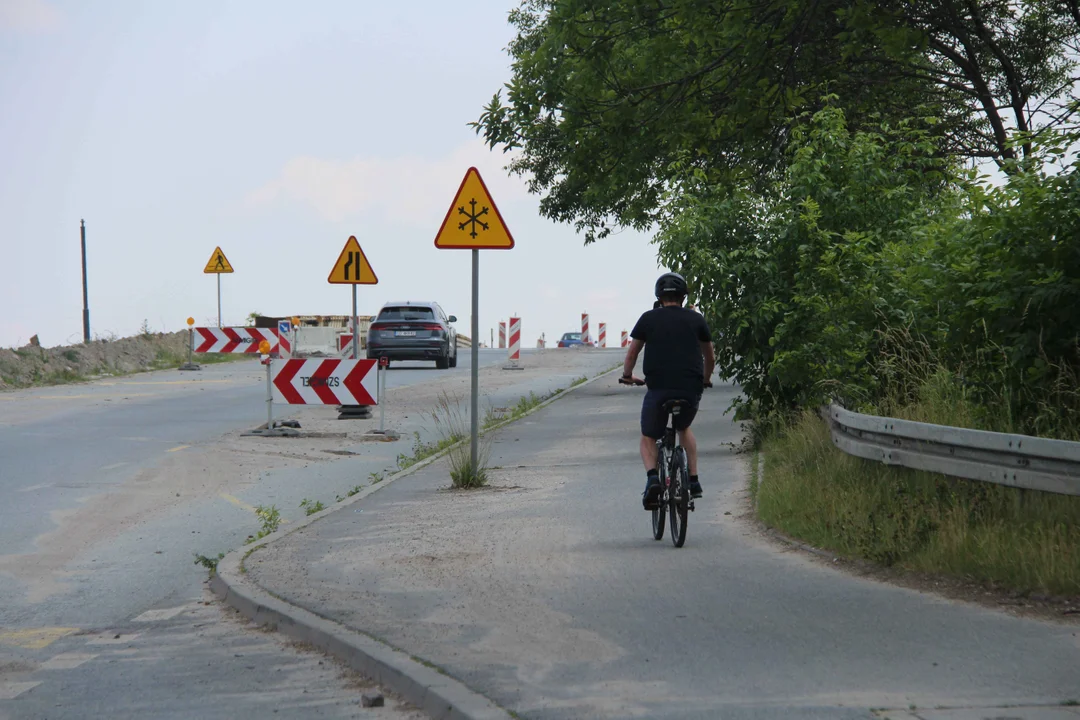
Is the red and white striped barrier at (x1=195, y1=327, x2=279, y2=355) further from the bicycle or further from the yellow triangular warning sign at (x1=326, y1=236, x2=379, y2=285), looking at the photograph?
the bicycle

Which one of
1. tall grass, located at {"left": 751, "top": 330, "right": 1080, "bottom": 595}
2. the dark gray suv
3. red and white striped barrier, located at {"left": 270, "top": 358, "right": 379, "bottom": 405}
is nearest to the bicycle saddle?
tall grass, located at {"left": 751, "top": 330, "right": 1080, "bottom": 595}

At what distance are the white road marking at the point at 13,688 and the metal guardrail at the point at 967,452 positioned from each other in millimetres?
5163

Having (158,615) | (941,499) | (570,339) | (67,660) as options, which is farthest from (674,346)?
(570,339)

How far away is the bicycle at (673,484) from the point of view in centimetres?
960

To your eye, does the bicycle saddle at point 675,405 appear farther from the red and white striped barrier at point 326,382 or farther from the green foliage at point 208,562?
the red and white striped barrier at point 326,382

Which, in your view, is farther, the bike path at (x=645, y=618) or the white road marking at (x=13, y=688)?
the white road marking at (x=13, y=688)

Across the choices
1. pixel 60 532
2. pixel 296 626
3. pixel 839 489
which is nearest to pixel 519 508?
pixel 839 489

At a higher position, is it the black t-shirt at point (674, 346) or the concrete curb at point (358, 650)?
the black t-shirt at point (674, 346)

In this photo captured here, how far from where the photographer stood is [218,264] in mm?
37312

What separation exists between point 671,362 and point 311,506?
14.2 ft

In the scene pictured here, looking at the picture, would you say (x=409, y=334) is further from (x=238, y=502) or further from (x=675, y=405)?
(x=675, y=405)

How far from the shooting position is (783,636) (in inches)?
265

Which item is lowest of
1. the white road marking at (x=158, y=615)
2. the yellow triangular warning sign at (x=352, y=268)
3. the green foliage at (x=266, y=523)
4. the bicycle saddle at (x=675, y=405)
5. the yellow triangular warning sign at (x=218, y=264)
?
the white road marking at (x=158, y=615)

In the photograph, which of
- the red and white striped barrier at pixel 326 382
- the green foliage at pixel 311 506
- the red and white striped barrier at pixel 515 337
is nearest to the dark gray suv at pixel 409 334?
the red and white striped barrier at pixel 515 337
